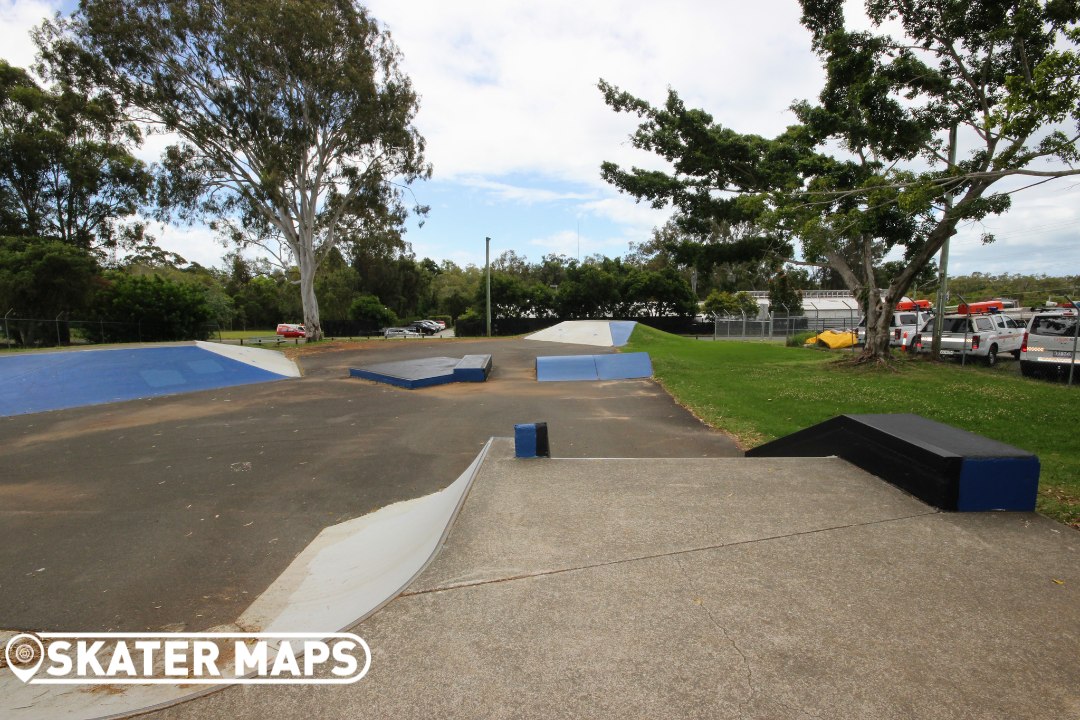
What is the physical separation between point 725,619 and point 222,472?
6675 millimetres

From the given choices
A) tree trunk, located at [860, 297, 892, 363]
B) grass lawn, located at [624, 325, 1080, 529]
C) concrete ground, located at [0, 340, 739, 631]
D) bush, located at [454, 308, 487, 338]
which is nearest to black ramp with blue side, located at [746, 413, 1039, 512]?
grass lawn, located at [624, 325, 1080, 529]

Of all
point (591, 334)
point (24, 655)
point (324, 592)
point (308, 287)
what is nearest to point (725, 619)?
point (324, 592)

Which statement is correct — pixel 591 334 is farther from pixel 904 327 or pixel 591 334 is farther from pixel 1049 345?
pixel 1049 345

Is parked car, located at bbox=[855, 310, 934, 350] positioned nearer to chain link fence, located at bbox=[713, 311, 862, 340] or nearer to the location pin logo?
chain link fence, located at bbox=[713, 311, 862, 340]

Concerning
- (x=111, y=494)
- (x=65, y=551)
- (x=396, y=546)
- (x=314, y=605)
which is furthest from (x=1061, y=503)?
(x=111, y=494)

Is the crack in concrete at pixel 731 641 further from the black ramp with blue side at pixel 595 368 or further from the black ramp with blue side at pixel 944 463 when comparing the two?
the black ramp with blue side at pixel 595 368

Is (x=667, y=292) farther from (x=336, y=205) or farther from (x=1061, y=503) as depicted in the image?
(x=1061, y=503)

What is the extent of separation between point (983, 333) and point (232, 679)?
2069 centimetres

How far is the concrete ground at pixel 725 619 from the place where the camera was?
213 centimetres

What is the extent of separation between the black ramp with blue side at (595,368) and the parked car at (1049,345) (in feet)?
29.1

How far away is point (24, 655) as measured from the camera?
314cm

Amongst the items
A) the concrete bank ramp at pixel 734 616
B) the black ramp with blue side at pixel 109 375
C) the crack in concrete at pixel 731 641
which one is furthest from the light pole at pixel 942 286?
the black ramp with blue side at pixel 109 375

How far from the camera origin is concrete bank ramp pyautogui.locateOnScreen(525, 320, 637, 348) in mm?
24583

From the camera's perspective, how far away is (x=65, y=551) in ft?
15.4
